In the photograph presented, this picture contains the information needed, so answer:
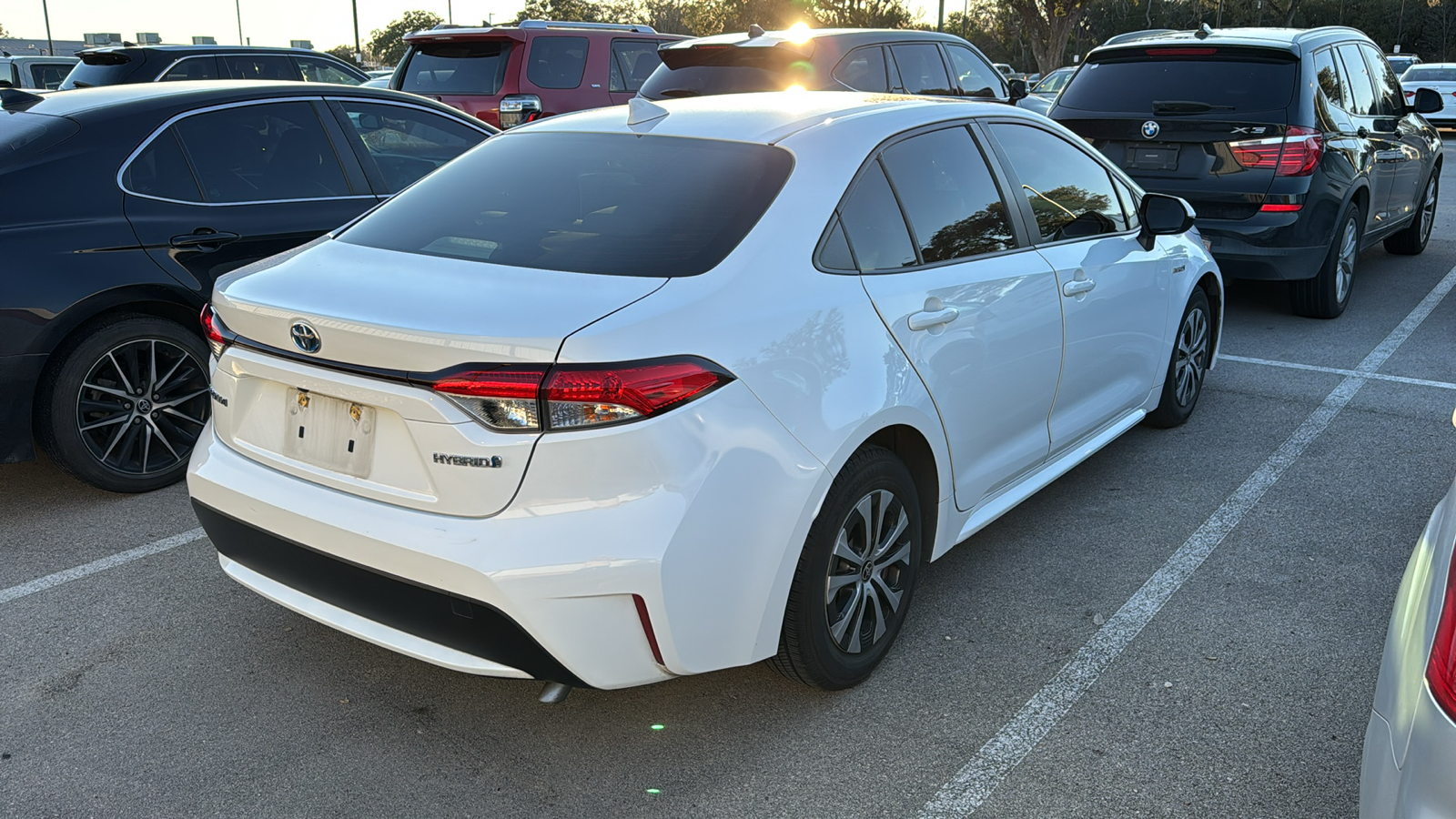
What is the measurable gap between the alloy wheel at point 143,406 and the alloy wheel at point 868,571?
304 centimetres

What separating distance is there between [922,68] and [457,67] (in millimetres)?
4320

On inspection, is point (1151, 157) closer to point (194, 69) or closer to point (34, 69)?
point (194, 69)

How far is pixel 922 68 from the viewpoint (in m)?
9.41

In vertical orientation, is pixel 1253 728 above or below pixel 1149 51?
below

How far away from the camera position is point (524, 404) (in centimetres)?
245

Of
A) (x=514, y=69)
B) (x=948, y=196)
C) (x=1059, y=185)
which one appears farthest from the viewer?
(x=514, y=69)

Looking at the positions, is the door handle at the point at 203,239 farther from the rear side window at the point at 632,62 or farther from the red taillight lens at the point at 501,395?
the rear side window at the point at 632,62

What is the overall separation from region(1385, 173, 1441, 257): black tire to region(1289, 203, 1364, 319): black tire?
7.70ft

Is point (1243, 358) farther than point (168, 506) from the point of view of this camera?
Yes

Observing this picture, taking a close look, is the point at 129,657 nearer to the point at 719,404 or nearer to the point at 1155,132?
the point at 719,404

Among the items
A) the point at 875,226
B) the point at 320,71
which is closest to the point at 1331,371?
the point at 875,226

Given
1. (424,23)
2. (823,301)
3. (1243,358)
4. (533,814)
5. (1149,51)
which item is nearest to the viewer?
(533,814)

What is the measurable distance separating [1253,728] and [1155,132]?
200 inches

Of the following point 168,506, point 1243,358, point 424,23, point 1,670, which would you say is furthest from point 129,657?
point 424,23
